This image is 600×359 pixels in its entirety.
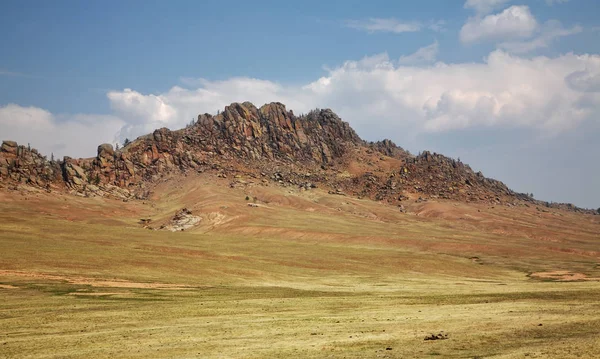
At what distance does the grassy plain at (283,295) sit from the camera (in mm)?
28922

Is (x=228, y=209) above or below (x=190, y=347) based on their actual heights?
above

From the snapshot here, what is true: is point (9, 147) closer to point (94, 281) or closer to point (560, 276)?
point (94, 281)

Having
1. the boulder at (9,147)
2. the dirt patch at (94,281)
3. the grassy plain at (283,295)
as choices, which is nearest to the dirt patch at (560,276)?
the grassy plain at (283,295)

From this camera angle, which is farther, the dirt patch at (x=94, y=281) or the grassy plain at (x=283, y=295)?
the dirt patch at (x=94, y=281)

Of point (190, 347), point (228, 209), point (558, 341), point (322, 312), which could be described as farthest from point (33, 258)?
point (228, 209)

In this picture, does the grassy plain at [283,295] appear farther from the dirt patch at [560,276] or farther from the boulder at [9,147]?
the boulder at [9,147]

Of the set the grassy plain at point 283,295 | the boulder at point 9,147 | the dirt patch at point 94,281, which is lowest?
the dirt patch at point 94,281

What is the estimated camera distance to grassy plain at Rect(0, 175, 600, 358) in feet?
94.9

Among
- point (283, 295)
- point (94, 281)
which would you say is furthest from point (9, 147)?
point (283, 295)

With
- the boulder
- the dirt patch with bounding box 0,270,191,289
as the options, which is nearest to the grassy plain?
the dirt patch with bounding box 0,270,191,289

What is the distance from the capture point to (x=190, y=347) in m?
29.1

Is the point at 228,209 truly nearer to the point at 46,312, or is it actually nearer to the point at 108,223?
the point at 108,223

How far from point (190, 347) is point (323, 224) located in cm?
13439

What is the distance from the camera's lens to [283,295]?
182ft
